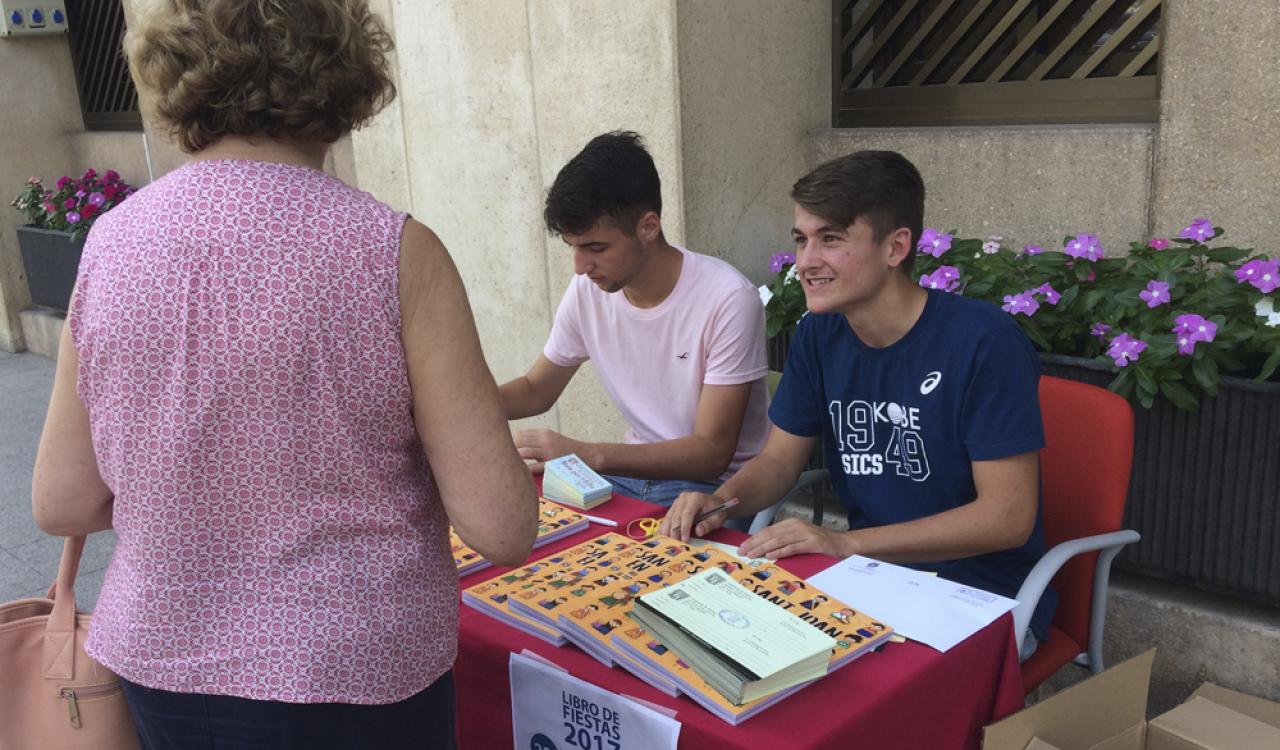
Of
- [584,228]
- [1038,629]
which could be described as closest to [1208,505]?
[1038,629]

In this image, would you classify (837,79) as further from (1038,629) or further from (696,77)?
(1038,629)

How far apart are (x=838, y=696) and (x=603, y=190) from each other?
5.06 feet

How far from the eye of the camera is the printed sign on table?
1.55m

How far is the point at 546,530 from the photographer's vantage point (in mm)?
2199

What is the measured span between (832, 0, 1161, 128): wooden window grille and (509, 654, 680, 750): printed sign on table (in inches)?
102

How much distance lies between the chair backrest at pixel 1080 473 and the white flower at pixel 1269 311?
1.89 feet

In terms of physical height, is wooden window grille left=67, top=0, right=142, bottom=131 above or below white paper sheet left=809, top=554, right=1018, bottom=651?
above

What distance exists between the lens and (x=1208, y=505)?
2.73m

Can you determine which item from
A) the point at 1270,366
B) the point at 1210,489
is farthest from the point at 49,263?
the point at 1270,366

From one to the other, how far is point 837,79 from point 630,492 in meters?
2.05

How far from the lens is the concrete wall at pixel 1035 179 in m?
3.23

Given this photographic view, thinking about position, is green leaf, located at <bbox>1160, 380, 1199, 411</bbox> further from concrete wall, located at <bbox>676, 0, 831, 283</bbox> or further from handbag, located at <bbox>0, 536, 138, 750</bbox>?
handbag, located at <bbox>0, 536, 138, 750</bbox>

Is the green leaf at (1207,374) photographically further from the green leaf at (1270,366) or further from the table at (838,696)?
the table at (838,696)

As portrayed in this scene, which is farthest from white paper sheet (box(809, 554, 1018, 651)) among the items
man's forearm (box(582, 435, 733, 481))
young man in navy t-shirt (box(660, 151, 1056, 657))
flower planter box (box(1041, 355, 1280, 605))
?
flower planter box (box(1041, 355, 1280, 605))
